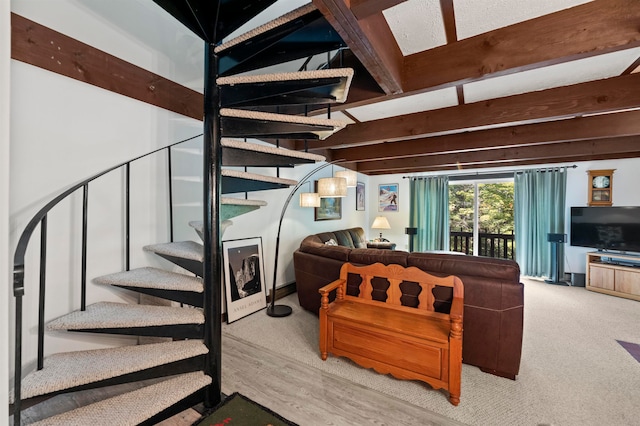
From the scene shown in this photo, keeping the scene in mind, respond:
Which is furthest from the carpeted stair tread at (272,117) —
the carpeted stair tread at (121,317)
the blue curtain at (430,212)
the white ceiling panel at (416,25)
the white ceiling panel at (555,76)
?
the blue curtain at (430,212)

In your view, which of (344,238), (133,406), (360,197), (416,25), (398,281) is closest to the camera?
(133,406)

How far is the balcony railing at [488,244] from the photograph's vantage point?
18.6ft

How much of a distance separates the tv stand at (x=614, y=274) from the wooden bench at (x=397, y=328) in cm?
374

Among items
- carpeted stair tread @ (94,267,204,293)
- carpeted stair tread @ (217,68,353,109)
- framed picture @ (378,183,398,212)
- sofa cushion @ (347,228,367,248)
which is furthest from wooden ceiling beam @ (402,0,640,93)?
framed picture @ (378,183,398,212)

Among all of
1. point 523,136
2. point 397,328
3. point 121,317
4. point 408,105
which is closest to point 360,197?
point 523,136

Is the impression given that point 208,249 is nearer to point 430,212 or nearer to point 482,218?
point 430,212

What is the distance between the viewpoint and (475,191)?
5.87 meters

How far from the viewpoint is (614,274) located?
3963 millimetres

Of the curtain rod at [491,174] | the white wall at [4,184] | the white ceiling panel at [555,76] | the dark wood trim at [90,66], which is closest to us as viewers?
the white wall at [4,184]

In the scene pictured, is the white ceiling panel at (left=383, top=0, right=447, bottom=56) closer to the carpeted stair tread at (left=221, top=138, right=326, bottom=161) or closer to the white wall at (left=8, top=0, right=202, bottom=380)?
the carpeted stair tread at (left=221, top=138, right=326, bottom=161)

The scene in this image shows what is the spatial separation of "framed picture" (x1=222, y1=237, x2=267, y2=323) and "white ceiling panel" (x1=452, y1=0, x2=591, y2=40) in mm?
2862

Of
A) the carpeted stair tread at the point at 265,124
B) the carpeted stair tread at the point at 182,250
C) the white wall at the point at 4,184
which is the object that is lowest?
the carpeted stair tread at the point at 182,250

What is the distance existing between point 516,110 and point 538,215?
344cm

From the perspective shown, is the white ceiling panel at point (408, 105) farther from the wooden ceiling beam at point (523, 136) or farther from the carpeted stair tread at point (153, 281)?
the carpeted stair tread at point (153, 281)
